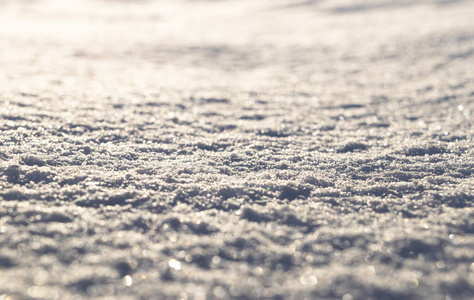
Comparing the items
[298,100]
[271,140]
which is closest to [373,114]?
[298,100]

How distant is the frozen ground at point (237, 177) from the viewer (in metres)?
1.42

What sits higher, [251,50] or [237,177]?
[251,50]

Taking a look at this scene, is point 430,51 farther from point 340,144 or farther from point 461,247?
point 461,247

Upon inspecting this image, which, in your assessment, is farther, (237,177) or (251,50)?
(251,50)

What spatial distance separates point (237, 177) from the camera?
2227 mm

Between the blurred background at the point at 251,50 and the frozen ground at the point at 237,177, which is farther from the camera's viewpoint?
the blurred background at the point at 251,50

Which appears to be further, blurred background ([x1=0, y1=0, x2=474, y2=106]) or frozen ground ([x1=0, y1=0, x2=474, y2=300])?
blurred background ([x1=0, y1=0, x2=474, y2=106])

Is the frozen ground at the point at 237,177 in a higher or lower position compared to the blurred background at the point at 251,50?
lower

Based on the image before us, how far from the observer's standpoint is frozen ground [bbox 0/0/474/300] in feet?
4.66

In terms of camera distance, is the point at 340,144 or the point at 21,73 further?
the point at 21,73

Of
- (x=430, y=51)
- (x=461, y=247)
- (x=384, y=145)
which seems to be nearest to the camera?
(x=461, y=247)

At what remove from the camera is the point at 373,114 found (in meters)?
3.52

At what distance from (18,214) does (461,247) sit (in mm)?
1790

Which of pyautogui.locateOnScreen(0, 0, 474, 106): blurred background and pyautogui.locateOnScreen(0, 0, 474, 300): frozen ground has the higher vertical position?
pyautogui.locateOnScreen(0, 0, 474, 106): blurred background
